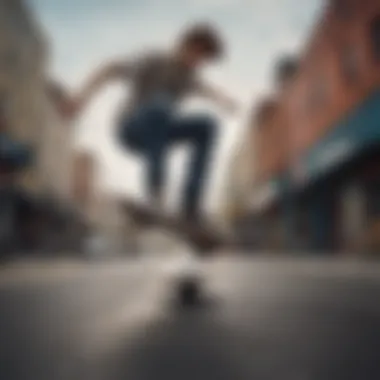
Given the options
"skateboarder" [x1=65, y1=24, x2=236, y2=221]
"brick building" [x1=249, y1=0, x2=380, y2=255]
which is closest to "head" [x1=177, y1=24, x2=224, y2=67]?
"skateboarder" [x1=65, y1=24, x2=236, y2=221]

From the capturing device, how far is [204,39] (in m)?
1.48

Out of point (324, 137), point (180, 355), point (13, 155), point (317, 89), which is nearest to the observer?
point (180, 355)

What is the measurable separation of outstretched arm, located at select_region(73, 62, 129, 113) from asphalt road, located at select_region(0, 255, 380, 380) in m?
0.47

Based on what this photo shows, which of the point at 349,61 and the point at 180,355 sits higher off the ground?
the point at 349,61

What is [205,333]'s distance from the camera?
104cm

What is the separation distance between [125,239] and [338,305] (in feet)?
2.00

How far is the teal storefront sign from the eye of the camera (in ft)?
7.54

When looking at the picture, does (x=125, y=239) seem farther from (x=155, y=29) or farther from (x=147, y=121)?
(x=155, y=29)

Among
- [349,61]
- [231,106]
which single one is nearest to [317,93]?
[349,61]

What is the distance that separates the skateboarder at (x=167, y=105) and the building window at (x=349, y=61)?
29.5 inches

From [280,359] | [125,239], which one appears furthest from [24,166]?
[280,359]

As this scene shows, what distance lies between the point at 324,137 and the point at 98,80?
109cm

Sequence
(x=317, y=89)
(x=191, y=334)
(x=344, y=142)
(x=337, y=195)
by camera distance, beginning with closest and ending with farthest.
Result: (x=191, y=334), (x=317, y=89), (x=337, y=195), (x=344, y=142)

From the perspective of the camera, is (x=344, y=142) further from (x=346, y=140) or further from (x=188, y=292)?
(x=188, y=292)
